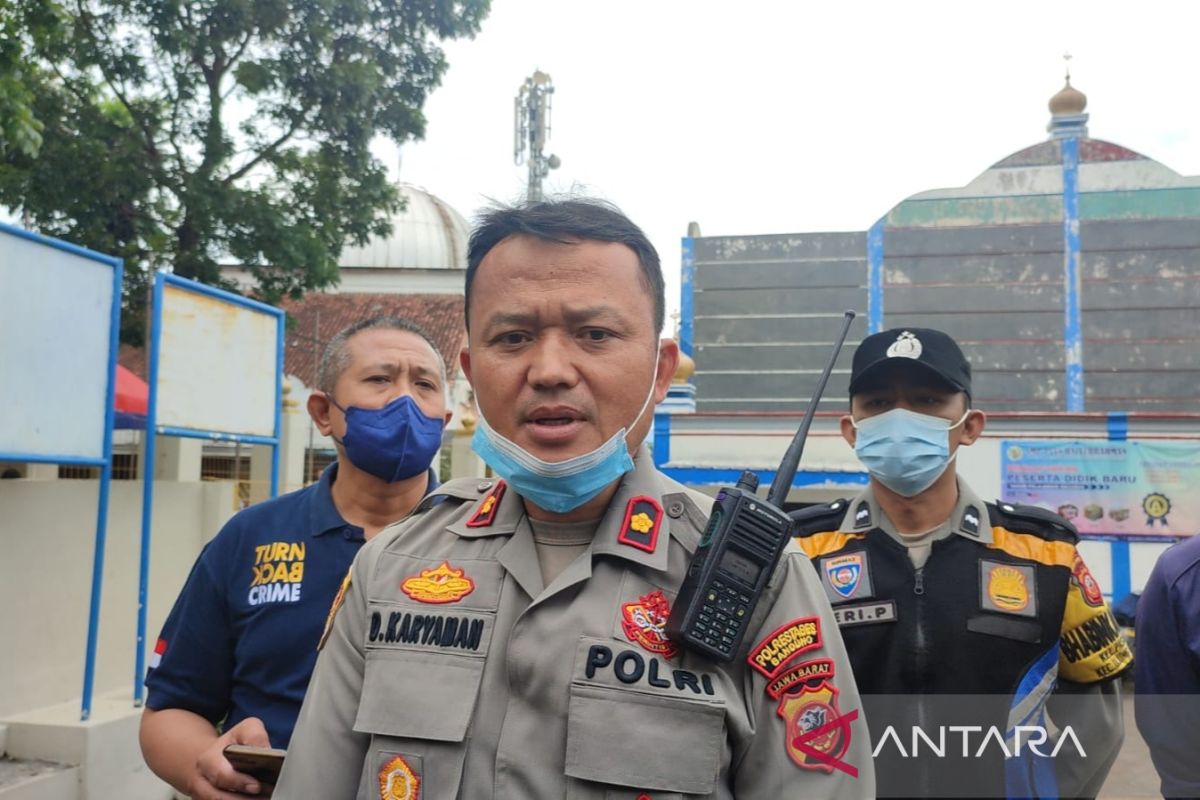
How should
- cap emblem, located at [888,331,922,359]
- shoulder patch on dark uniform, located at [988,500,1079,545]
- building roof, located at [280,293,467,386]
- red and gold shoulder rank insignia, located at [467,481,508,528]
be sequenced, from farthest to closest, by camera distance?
1. building roof, located at [280,293,467,386]
2. cap emblem, located at [888,331,922,359]
3. shoulder patch on dark uniform, located at [988,500,1079,545]
4. red and gold shoulder rank insignia, located at [467,481,508,528]

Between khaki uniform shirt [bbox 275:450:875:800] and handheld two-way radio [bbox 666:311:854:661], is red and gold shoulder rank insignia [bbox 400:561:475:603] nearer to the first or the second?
khaki uniform shirt [bbox 275:450:875:800]

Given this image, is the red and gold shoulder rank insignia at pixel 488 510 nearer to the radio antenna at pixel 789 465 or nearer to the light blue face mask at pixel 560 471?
the light blue face mask at pixel 560 471

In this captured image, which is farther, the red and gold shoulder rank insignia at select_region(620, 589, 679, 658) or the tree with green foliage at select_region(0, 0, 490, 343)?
the tree with green foliage at select_region(0, 0, 490, 343)

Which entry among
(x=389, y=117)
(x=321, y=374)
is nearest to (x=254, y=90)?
(x=389, y=117)

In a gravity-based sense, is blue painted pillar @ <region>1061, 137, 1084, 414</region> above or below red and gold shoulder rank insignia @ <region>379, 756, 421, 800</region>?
above

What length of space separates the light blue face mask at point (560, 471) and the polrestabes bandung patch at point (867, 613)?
1.19 meters

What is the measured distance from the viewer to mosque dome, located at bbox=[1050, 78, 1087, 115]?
14250 millimetres

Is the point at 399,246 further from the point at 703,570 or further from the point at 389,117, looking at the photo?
the point at 703,570

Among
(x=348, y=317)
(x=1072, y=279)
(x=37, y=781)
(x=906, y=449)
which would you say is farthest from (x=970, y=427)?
(x=348, y=317)

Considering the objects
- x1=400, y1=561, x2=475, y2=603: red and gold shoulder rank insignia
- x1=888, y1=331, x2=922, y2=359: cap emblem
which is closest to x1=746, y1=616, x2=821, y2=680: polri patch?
x1=400, y1=561, x2=475, y2=603: red and gold shoulder rank insignia

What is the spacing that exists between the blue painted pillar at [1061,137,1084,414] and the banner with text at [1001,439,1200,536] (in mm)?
3073

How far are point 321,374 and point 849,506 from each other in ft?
5.08

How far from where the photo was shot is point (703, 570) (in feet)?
4.78

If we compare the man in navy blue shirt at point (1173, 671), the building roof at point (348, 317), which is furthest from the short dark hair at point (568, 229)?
the building roof at point (348, 317)
